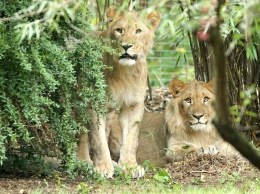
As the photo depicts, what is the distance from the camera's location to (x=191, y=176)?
576 centimetres

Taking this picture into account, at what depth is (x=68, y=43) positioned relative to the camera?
5418mm

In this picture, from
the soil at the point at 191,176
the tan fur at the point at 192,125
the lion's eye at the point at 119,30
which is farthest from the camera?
the tan fur at the point at 192,125

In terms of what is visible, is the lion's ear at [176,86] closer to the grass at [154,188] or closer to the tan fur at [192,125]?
the tan fur at [192,125]

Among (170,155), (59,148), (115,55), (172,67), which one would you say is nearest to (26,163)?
(59,148)

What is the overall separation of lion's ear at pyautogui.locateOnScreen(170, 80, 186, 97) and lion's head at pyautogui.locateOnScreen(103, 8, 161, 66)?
28.1 inches

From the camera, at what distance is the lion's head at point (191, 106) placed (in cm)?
638

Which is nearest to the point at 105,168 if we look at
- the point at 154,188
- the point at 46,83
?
the point at 154,188

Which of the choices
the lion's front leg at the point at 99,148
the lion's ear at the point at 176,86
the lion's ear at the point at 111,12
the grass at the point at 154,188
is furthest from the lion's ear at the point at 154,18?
the grass at the point at 154,188

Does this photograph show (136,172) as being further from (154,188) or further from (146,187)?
(154,188)

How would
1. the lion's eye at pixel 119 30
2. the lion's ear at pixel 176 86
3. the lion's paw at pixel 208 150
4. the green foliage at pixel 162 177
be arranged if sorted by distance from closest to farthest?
the green foliage at pixel 162 177 → the lion's eye at pixel 119 30 → the lion's paw at pixel 208 150 → the lion's ear at pixel 176 86

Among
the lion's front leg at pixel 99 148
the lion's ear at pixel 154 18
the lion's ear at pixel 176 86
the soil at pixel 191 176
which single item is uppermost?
the lion's ear at pixel 154 18

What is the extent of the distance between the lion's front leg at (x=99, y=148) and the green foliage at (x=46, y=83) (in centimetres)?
17

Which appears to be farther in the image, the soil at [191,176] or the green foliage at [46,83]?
the soil at [191,176]

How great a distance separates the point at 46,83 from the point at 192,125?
74.2 inches
